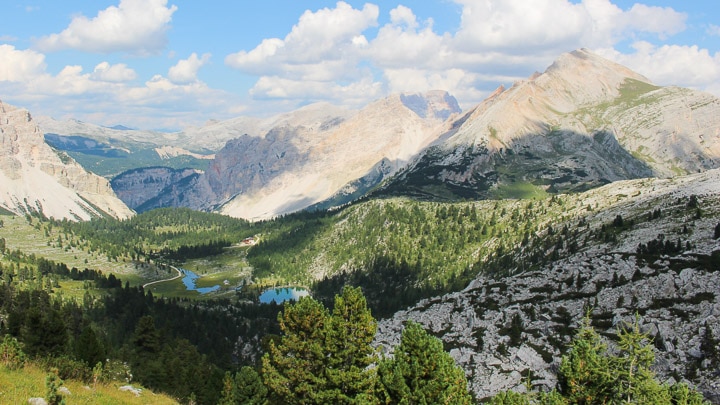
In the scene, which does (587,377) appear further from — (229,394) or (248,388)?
(229,394)

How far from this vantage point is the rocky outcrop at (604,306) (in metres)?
83.1

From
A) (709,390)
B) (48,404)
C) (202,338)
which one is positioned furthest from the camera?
(202,338)

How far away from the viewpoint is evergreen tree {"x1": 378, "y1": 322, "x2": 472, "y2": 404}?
43719mm

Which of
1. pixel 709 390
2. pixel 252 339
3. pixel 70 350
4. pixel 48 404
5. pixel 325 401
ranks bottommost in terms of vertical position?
pixel 252 339

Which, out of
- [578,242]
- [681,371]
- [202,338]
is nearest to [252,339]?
[202,338]

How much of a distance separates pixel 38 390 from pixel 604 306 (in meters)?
96.1

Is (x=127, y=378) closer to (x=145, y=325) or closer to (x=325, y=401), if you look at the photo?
(x=145, y=325)

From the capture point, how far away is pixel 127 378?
7862cm

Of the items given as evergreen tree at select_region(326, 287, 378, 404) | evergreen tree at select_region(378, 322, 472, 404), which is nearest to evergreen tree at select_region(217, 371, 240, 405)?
evergreen tree at select_region(326, 287, 378, 404)

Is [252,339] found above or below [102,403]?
below

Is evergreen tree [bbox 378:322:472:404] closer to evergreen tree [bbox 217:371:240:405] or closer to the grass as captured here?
the grass

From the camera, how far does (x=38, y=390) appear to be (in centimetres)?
3528

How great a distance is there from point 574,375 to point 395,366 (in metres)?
18.7

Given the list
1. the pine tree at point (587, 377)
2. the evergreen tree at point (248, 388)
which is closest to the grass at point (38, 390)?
the evergreen tree at point (248, 388)
